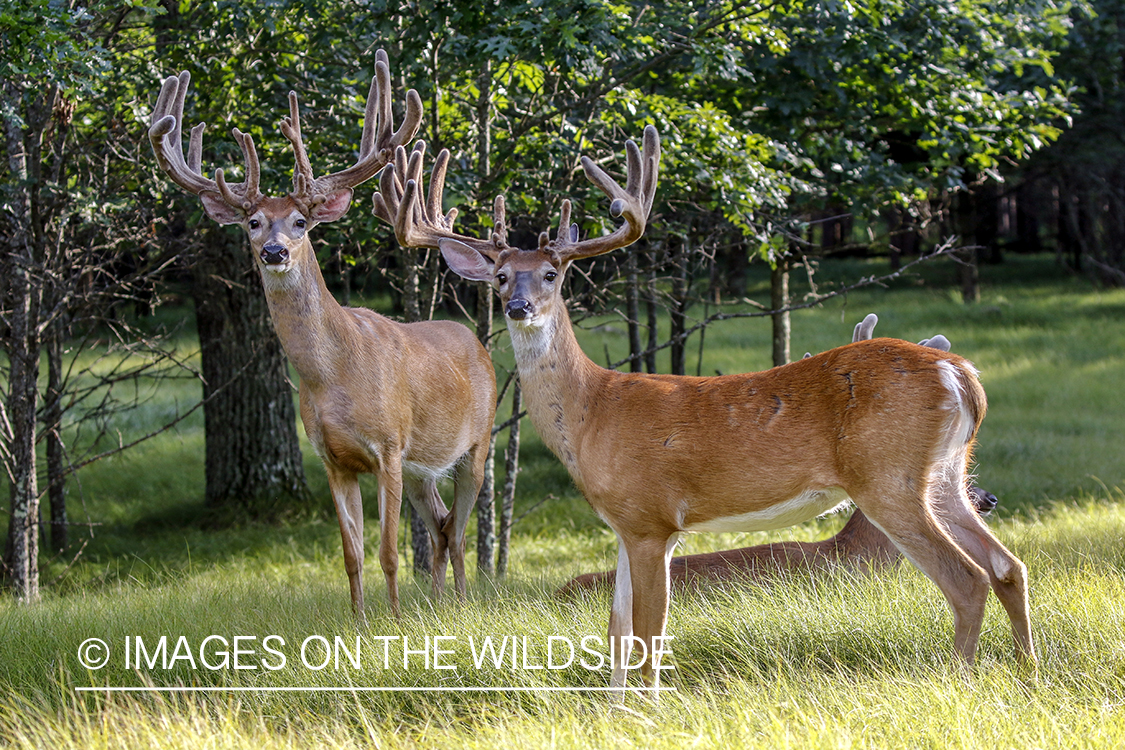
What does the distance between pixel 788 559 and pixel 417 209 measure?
263 cm

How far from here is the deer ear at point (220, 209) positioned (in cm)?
542

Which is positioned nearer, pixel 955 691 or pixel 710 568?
pixel 955 691

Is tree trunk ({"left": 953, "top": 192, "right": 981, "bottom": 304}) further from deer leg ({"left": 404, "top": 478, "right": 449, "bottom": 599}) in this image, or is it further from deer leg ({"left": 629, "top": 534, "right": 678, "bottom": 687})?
deer leg ({"left": 629, "top": 534, "right": 678, "bottom": 687})

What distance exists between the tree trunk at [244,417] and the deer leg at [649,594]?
6.52 meters

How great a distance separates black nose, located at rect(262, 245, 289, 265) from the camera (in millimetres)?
5129

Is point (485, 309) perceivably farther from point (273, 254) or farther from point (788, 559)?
point (788, 559)

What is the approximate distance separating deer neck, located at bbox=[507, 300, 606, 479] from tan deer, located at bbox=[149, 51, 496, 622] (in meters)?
1.49

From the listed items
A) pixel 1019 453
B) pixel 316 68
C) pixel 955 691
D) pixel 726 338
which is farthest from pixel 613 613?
A: pixel 726 338

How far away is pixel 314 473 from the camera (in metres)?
12.0

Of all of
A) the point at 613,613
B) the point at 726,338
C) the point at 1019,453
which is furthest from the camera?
the point at 726,338

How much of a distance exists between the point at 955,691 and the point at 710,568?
2191 mm

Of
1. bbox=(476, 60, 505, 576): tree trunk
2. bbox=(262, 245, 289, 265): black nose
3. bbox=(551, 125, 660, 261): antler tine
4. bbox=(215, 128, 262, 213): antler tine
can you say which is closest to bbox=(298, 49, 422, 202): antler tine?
bbox=(215, 128, 262, 213): antler tine

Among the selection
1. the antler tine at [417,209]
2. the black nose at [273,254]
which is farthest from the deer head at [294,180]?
the antler tine at [417,209]

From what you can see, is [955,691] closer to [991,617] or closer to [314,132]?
[991,617]
